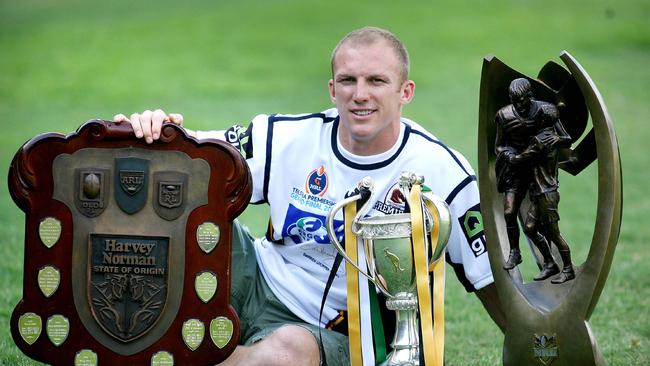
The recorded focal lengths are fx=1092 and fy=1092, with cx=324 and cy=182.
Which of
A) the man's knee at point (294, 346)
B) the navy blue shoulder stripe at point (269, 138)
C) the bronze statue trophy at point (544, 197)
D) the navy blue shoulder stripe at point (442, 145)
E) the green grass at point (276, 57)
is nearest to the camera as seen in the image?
the bronze statue trophy at point (544, 197)

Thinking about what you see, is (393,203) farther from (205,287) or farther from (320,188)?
(205,287)

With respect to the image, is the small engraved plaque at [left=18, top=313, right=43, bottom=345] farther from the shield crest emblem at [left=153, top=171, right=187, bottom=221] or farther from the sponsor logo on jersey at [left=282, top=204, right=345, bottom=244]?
the sponsor logo on jersey at [left=282, top=204, right=345, bottom=244]

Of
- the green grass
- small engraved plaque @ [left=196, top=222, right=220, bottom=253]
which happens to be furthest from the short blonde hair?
the green grass

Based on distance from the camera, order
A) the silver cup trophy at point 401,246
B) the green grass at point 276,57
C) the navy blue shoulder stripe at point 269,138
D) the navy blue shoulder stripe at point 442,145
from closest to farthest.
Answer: the silver cup trophy at point 401,246, the navy blue shoulder stripe at point 442,145, the navy blue shoulder stripe at point 269,138, the green grass at point 276,57

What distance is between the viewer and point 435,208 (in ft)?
11.9

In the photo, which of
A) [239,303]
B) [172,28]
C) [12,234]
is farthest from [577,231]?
[172,28]

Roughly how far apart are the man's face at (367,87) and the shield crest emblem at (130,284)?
0.83 m

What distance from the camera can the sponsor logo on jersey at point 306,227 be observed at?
4082mm

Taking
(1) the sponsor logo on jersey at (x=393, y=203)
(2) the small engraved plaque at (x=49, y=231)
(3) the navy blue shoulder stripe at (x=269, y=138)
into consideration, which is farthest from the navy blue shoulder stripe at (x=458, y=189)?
(2) the small engraved plaque at (x=49, y=231)

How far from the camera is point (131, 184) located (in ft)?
12.0

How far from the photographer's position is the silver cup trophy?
3.56 m

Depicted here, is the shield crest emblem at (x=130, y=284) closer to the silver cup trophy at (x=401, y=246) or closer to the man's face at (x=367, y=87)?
the silver cup trophy at (x=401, y=246)

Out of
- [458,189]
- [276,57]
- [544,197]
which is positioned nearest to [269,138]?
[458,189]

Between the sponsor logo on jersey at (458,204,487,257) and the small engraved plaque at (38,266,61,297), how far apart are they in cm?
145
